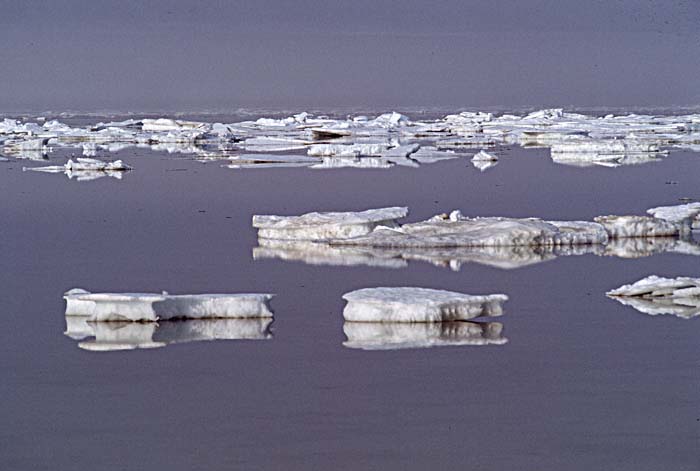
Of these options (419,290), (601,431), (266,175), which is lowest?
(601,431)

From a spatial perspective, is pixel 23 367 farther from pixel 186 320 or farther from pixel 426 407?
pixel 426 407

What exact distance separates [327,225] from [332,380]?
12.0 feet

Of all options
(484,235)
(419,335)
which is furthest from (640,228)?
(419,335)

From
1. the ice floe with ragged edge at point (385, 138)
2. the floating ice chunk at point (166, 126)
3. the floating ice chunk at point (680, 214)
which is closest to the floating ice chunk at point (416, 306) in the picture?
the floating ice chunk at point (680, 214)

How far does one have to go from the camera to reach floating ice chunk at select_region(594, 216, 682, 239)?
8711 millimetres

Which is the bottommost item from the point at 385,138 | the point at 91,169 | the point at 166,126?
the point at 91,169

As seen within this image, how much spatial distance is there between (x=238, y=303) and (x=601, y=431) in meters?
2.05

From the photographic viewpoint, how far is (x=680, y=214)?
9125 millimetres

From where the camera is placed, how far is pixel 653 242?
337 inches

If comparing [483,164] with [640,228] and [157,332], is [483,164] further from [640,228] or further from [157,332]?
[157,332]

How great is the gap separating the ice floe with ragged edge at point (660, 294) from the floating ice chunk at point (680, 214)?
7.51 feet

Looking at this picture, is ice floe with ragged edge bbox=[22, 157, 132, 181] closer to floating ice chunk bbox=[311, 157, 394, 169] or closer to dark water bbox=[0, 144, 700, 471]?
floating ice chunk bbox=[311, 157, 394, 169]

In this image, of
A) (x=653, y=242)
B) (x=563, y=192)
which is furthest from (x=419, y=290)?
(x=563, y=192)

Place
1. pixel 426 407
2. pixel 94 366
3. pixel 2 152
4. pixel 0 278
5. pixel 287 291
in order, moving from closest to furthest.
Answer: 1. pixel 426 407
2. pixel 94 366
3. pixel 287 291
4. pixel 0 278
5. pixel 2 152
